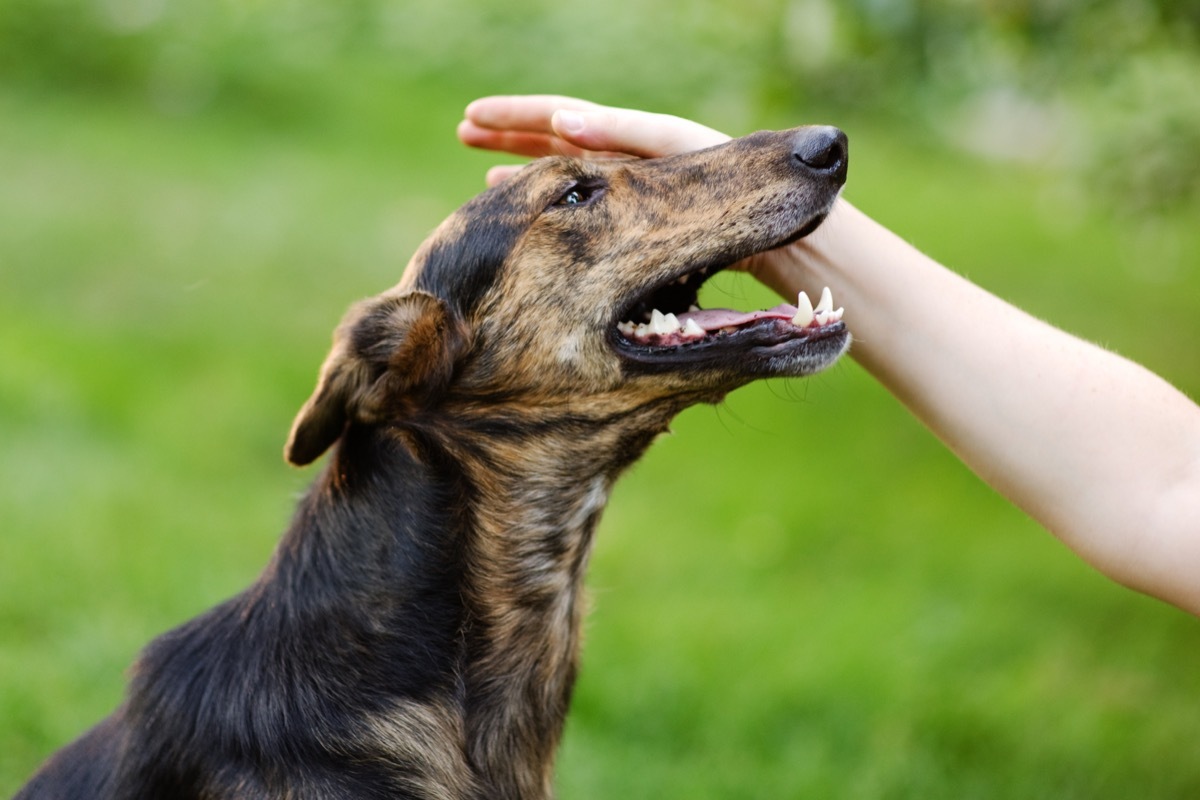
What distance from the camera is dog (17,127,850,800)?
3266mm

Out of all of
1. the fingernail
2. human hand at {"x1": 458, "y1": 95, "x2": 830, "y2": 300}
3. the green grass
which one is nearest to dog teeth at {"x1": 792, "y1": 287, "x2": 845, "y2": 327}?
human hand at {"x1": 458, "y1": 95, "x2": 830, "y2": 300}

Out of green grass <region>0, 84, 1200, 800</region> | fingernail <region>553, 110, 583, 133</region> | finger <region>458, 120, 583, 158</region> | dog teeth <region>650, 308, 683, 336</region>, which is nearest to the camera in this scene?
dog teeth <region>650, 308, 683, 336</region>

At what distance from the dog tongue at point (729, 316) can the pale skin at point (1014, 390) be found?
26 cm

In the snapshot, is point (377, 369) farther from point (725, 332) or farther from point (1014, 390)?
point (1014, 390)

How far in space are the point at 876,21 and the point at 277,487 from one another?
14.7 ft

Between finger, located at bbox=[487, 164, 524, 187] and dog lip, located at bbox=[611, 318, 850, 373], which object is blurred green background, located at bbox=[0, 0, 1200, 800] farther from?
finger, located at bbox=[487, 164, 524, 187]

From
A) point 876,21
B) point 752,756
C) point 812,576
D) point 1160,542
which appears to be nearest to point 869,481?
point 812,576

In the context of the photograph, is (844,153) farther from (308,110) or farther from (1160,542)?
(308,110)

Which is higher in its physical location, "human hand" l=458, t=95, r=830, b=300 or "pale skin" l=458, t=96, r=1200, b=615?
"human hand" l=458, t=95, r=830, b=300

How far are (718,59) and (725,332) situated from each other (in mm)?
7973

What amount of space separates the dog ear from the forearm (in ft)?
3.71

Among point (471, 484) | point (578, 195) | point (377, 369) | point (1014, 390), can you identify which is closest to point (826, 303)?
point (1014, 390)

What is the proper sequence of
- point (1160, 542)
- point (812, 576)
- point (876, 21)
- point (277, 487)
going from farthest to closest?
point (277, 487) < point (812, 576) < point (876, 21) < point (1160, 542)

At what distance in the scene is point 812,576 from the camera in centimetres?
714
